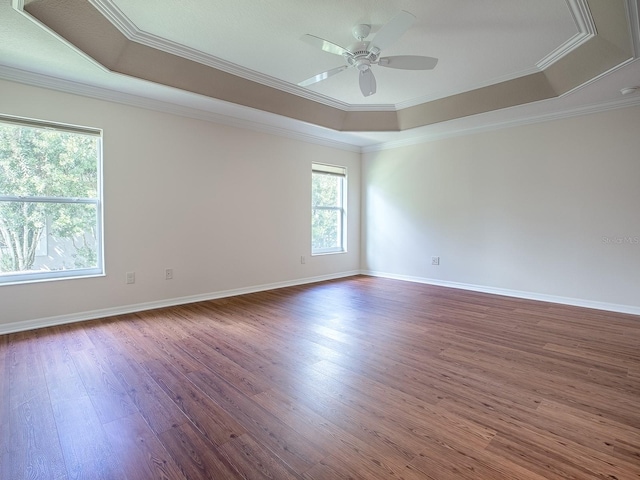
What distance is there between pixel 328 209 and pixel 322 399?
14.5 ft

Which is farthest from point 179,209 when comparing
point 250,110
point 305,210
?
point 305,210

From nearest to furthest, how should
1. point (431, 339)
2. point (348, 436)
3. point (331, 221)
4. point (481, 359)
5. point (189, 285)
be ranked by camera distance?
point (348, 436) → point (481, 359) → point (431, 339) → point (189, 285) → point (331, 221)

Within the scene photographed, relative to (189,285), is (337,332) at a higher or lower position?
lower

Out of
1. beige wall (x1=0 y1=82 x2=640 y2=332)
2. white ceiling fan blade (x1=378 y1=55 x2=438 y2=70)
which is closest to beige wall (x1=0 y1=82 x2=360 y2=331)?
beige wall (x1=0 y1=82 x2=640 y2=332)

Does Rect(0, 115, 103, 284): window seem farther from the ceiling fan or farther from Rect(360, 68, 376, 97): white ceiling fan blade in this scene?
Rect(360, 68, 376, 97): white ceiling fan blade

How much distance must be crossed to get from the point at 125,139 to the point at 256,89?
164 centimetres

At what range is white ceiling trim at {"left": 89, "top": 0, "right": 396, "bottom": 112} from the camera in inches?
105

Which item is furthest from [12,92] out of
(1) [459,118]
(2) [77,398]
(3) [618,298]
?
(3) [618,298]

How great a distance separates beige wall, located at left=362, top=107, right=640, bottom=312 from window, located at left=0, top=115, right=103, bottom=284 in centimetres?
459

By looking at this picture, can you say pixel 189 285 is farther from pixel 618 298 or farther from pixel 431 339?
pixel 618 298

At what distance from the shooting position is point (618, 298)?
4023 mm

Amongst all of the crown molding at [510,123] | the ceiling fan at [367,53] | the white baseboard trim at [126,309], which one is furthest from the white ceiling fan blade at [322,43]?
the white baseboard trim at [126,309]

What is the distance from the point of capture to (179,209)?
425cm

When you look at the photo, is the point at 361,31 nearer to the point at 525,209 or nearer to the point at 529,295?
the point at 525,209
